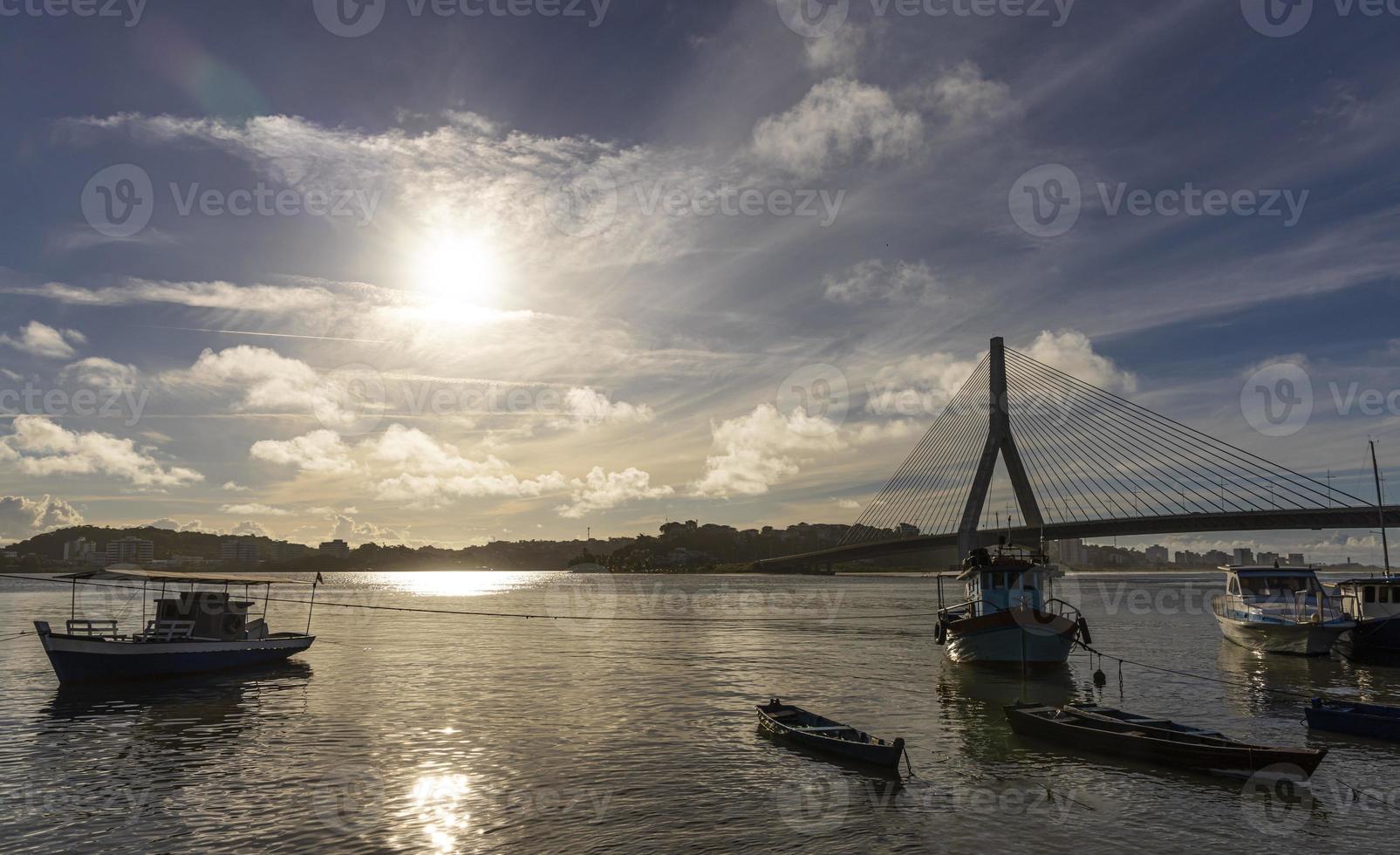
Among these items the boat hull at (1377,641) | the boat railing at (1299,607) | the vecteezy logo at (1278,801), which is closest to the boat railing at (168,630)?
the vecteezy logo at (1278,801)

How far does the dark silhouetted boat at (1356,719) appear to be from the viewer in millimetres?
25703

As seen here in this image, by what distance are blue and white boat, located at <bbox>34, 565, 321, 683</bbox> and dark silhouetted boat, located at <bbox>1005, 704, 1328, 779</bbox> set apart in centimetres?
3157

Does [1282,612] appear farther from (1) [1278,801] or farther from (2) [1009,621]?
(1) [1278,801]

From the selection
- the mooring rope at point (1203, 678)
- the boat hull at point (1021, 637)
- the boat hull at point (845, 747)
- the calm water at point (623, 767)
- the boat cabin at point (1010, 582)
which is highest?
the boat cabin at point (1010, 582)

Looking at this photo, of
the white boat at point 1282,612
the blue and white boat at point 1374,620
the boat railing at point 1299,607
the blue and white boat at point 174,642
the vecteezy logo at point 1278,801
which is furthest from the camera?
the boat railing at point 1299,607

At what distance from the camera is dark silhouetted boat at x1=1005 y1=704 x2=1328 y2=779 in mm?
20828

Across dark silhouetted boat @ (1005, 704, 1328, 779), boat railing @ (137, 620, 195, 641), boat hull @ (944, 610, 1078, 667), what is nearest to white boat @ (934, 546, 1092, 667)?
boat hull @ (944, 610, 1078, 667)

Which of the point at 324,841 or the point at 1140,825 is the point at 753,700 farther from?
the point at 324,841

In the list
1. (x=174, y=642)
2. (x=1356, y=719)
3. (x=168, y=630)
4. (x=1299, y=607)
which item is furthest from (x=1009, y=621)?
(x=168, y=630)

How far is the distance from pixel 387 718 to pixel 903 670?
26615 millimetres

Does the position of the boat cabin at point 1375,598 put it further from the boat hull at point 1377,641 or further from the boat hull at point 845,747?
the boat hull at point 845,747

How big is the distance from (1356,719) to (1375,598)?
27.1 m

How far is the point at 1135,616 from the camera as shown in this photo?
90.7 m

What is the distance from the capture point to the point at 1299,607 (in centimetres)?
4753
